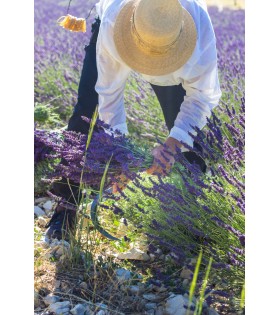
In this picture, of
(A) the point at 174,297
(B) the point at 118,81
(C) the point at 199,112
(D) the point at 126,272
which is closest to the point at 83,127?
(B) the point at 118,81

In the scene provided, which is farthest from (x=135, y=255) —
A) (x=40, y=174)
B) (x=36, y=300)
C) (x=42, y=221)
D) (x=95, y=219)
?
(x=40, y=174)

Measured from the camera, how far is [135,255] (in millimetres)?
2586

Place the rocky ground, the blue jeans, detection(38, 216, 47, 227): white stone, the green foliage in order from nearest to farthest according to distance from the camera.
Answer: the rocky ground
the blue jeans
detection(38, 216, 47, 227): white stone
the green foliage

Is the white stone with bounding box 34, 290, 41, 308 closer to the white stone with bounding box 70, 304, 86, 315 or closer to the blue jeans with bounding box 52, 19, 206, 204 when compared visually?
the white stone with bounding box 70, 304, 86, 315

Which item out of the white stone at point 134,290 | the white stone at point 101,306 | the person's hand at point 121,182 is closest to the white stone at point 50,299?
the white stone at point 101,306

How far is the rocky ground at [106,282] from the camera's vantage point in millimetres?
2271

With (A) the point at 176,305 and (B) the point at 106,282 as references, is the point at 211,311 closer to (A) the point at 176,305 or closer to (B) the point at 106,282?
(A) the point at 176,305

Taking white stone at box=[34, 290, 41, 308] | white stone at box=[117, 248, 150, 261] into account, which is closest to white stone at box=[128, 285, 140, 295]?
white stone at box=[117, 248, 150, 261]

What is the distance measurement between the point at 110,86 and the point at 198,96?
380 mm

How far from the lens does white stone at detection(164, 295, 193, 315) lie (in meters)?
2.22

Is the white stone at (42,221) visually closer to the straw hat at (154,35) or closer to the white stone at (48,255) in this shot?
the white stone at (48,255)

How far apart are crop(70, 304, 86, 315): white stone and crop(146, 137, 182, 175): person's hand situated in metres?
0.57

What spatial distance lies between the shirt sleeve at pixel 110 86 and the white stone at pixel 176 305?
804mm
